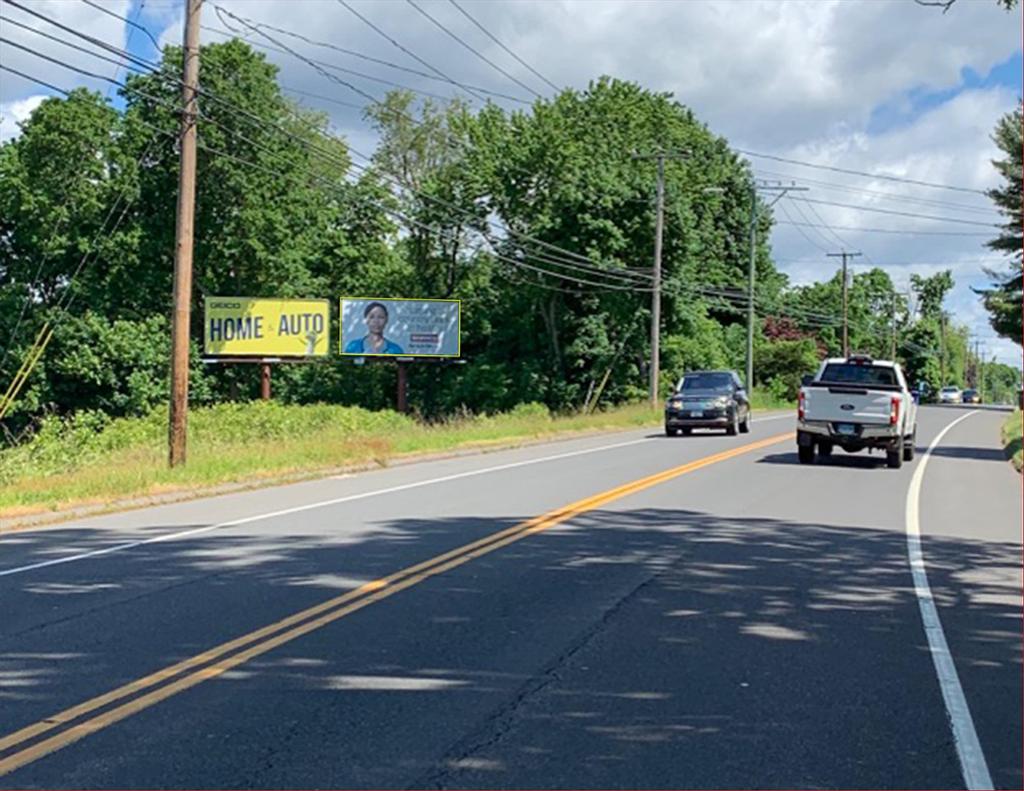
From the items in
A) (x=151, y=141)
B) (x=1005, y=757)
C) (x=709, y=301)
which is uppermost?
(x=151, y=141)

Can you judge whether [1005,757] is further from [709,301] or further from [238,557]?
[709,301]

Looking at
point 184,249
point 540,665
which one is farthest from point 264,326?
point 540,665

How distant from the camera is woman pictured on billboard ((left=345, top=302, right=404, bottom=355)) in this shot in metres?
46.5

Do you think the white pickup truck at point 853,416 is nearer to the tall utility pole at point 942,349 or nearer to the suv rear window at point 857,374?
the suv rear window at point 857,374

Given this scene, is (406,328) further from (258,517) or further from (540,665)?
(540,665)

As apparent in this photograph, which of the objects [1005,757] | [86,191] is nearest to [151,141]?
[86,191]

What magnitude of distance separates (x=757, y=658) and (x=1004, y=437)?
30.7m

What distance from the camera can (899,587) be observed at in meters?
9.76

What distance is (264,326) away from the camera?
4719cm

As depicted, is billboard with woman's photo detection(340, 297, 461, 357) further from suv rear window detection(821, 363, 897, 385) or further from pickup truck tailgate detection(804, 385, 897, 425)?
pickup truck tailgate detection(804, 385, 897, 425)

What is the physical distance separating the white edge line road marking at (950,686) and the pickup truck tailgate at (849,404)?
9.98 m

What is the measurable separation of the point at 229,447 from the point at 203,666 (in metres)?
20.0

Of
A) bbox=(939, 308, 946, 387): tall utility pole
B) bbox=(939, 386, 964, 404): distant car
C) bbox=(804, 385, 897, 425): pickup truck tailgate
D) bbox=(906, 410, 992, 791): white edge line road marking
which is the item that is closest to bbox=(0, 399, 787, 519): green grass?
bbox=(804, 385, 897, 425): pickup truck tailgate

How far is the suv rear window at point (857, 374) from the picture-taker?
A: 77.3 feet
